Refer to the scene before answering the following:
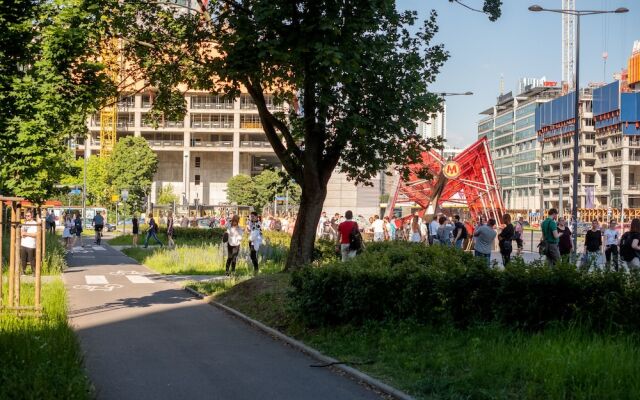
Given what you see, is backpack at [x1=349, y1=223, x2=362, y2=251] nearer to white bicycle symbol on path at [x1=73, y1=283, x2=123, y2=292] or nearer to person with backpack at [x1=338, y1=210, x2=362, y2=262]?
person with backpack at [x1=338, y1=210, x2=362, y2=262]

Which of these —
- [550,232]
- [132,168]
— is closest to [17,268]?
[550,232]

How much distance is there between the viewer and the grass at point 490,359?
706 cm

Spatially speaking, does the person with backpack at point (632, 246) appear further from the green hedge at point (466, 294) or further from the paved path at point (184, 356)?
the paved path at point (184, 356)

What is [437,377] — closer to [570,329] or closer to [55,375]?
[570,329]

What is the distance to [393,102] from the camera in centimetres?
1619

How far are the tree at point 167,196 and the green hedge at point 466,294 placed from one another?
3265 inches

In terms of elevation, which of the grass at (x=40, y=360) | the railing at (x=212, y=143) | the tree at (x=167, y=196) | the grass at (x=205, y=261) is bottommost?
the grass at (x=205, y=261)

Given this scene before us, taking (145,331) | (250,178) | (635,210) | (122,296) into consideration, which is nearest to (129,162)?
(250,178)

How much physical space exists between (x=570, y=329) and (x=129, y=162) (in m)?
81.4

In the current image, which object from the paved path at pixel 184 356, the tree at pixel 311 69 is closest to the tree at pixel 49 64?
the tree at pixel 311 69

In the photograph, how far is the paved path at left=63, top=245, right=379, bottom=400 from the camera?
8.38m

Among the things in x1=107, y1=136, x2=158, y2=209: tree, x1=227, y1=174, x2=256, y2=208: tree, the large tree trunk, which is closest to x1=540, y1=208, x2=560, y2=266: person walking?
the large tree trunk

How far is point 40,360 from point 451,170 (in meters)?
46.7

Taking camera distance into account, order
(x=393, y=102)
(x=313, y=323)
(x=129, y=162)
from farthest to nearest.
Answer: (x=129, y=162) < (x=393, y=102) < (x=313, y=323)
